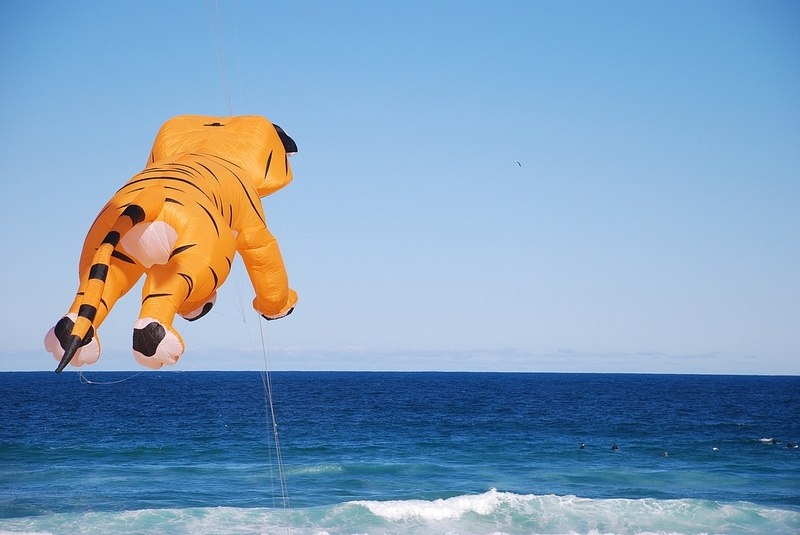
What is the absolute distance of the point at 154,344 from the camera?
4957mm

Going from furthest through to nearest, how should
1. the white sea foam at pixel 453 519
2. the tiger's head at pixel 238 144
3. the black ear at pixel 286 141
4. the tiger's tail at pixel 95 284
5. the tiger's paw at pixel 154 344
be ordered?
1. the white sea foam at pixel 453 519
2. the black ear at pixel 286 141
3. the tiger's head at pixel 238 144
4. the tiger's paw at pixel 154 344
5. the tiger's tail at pixel 95 284

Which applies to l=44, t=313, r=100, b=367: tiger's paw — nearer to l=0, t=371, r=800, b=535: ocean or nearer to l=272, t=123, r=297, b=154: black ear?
l=0, t=371, r=800, b=535: ocean

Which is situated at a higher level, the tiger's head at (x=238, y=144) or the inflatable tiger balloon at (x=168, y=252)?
the tiger's head at (x=238, y=144)

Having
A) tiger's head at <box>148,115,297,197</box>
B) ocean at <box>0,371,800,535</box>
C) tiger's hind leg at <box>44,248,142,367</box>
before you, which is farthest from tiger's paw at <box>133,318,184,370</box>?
tiger's head at <box>148,115,297,197</box>

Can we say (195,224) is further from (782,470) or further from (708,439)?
(708,439)

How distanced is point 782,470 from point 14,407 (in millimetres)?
32814

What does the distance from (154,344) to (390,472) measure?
17.2m

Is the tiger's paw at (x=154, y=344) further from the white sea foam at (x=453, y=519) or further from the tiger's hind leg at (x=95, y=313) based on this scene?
the white sea foam at (x=453, y=519)

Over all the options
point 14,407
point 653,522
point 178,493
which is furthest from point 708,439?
point 14,407

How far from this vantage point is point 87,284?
16.3 ft

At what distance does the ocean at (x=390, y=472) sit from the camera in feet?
53.0

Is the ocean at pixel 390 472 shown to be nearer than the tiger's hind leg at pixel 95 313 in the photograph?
No

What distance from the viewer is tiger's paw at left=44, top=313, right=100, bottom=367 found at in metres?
4.79

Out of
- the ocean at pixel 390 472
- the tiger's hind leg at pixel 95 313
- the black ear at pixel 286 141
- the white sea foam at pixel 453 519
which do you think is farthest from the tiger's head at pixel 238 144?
the white sea foam at pixel 453 519
